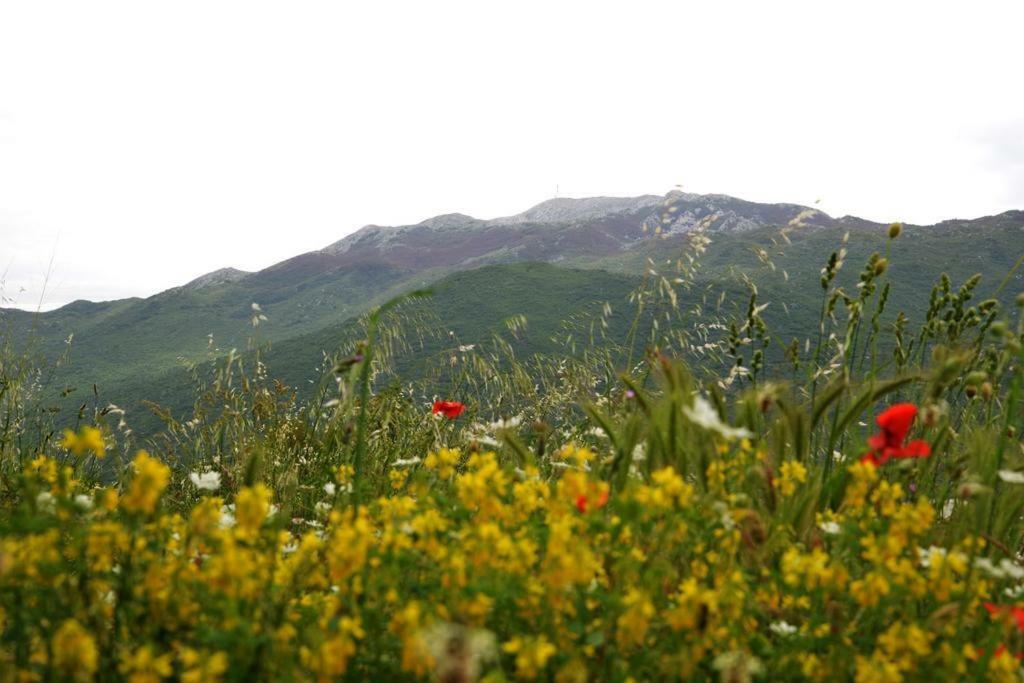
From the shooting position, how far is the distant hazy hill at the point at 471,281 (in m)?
33.5

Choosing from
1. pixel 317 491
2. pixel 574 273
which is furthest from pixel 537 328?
pixel 317 491

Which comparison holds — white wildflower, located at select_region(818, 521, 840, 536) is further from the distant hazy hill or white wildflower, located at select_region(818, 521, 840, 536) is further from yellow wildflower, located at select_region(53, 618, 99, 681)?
the distant hazy hill

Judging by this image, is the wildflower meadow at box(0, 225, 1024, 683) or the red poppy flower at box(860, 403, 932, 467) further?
the red poppy flower at box(860, 403, 932, 467)

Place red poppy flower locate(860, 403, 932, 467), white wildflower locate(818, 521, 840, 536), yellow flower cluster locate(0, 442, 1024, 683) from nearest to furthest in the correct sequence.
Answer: yellow flower cluster locate(0, 442, 1024, 683)
white wildflower locate(818, 521, 840, 536)
red poppy flower locate(860, 403, 932, 467)

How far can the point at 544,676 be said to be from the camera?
4.22 ft

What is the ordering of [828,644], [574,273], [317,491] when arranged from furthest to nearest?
[574,273], [317,491], [828,644]

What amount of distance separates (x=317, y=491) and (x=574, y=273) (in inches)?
1421

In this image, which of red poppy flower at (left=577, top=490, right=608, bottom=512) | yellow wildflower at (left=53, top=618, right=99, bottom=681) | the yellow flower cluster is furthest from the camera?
red poppy flower at (left=577, top=490, right=608, bottom=512)

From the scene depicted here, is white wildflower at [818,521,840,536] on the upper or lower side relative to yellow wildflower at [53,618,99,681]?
lower

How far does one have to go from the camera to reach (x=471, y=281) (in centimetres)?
3856

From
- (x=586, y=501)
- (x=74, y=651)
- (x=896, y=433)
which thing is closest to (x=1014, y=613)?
(x=896, y=433)

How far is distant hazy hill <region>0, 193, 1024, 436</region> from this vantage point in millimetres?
33500

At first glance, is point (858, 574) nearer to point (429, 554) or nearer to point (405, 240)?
point (429, 554)

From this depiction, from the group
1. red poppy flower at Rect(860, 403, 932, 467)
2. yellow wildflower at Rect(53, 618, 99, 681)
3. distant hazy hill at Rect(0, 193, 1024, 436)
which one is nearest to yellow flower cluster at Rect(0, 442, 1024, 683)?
yellow wildflower at Rect(53, 618, 99, 681)
